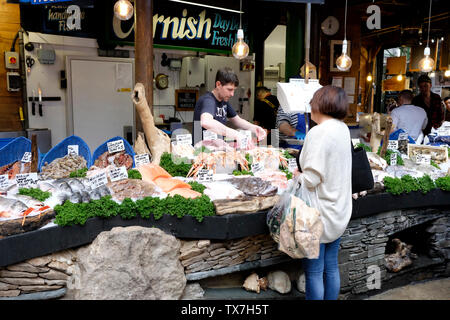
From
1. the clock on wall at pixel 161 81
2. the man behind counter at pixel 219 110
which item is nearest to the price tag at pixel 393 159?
the man behind counter at pixel 219 110

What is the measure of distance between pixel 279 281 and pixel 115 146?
2.08 m

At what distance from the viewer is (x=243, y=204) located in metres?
3.39

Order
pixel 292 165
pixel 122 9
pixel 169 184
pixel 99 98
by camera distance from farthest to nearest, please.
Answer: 1. pixel 99 98
2. pixel 122 9
3. pixel 292 165
4. pixel 169 184

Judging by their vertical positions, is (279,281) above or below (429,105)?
below

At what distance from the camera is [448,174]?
184 inches

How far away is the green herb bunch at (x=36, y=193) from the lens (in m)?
3.17

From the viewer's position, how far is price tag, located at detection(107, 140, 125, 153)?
4285mm

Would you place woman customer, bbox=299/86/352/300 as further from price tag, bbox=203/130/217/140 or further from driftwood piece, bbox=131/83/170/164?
driftwood piece, bbox=131/83/170/164

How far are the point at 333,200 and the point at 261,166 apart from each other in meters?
1.37

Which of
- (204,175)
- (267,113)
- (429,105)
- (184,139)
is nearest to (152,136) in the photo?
(184,139)

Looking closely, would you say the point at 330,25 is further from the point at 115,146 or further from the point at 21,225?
the point at 21,225

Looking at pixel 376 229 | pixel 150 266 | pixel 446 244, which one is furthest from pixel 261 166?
pixel 446 244

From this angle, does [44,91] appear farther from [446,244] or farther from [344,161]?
[446,244]

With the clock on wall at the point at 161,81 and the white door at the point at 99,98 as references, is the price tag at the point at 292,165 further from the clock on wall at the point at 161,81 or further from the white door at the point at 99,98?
the clock on wall at the point at 161,81
